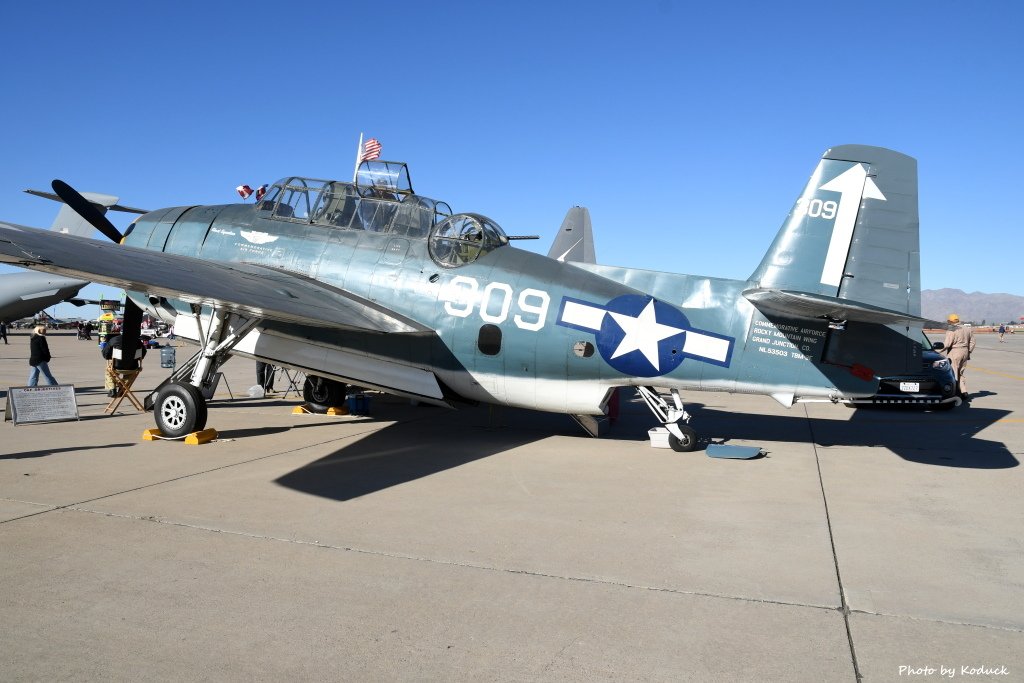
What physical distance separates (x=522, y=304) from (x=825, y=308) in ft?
12.2

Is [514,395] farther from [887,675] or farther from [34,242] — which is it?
[887,675]

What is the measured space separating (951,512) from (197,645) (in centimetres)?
656

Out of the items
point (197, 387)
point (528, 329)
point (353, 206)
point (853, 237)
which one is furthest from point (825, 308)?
point (197, 387)

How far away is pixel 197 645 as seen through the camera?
3.68 m

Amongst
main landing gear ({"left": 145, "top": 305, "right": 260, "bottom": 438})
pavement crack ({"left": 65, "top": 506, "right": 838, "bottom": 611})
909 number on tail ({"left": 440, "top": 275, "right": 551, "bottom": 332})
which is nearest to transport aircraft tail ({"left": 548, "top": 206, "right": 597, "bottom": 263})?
909 number on tail ({"left": 440, "top": 275, "right": 551, "bottom": 332})

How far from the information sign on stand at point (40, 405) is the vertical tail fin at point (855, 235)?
10.6 m

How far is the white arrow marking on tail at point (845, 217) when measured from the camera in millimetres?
8766

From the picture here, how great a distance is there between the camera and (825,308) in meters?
7.79

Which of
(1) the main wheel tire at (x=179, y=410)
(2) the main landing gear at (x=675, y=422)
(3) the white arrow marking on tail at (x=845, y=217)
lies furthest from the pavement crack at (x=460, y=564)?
(3) the white arrow marking on tail at (x=845, y=217)

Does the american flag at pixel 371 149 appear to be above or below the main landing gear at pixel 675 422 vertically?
above

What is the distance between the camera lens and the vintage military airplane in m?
8.51

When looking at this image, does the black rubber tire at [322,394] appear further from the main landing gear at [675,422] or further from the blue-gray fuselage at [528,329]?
the main landing gear at [675,422]

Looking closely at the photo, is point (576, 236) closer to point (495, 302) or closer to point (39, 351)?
point (495, 302)

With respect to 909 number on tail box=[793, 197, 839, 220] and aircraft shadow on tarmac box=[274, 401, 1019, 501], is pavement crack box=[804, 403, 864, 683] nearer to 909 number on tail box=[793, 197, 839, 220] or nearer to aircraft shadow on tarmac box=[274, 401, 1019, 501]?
aircraft shadow on tarmac box=[274, 401, 1019, 501]
